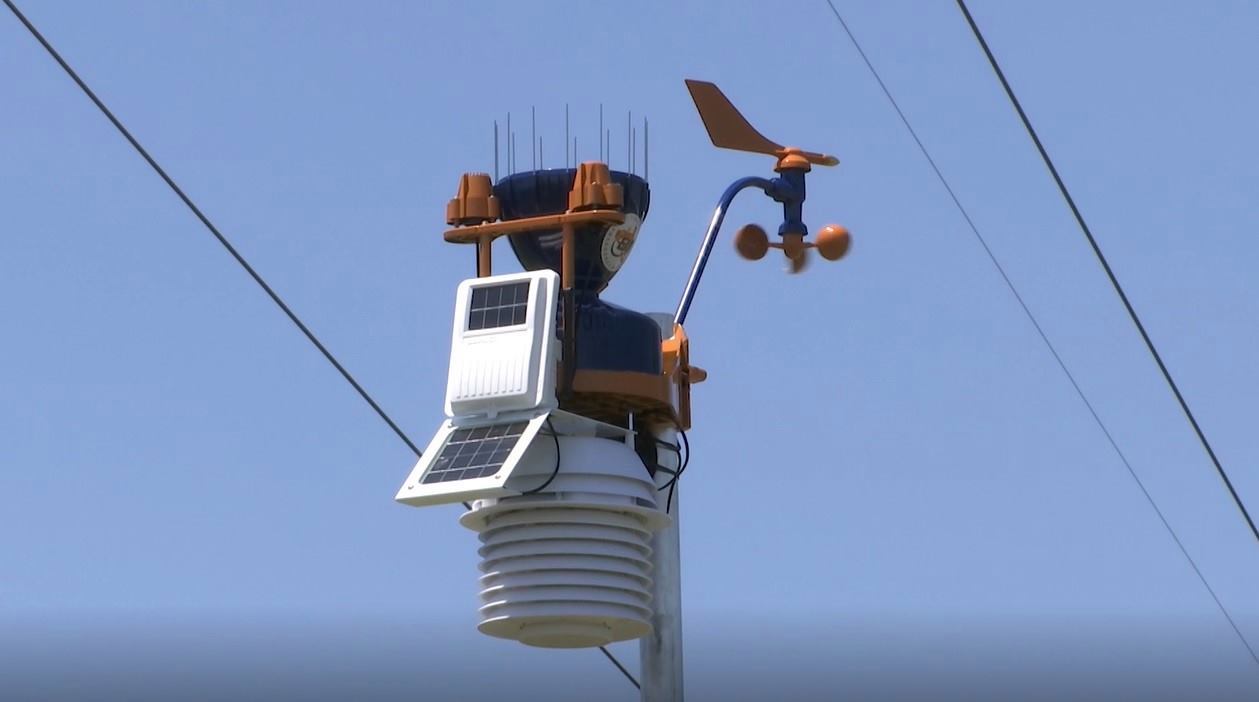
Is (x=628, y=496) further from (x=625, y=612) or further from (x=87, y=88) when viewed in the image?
(x=87, y=88)

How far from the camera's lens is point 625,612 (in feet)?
90.3

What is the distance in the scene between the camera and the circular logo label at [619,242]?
2839cm

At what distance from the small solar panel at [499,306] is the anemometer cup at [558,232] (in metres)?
0.47

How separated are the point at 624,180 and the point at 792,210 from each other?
2.31m

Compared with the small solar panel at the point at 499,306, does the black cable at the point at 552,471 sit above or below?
below

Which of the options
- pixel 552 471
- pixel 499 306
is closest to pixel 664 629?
pixel 552 471

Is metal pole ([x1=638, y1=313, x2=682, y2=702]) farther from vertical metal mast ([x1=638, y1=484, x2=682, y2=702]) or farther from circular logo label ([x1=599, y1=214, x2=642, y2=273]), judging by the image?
circular logo label ([x1=599, y1=214, x2=642, y2=273])

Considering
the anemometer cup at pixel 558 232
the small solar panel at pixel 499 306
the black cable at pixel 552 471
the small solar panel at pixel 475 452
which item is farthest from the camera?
the anemometer cup at pixel 558 232

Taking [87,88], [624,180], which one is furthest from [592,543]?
[87,88]

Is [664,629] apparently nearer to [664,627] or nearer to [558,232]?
[664,627]

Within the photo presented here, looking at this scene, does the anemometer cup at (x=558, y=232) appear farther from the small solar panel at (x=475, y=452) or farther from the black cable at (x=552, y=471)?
the small solar panel at (x=475, y=452)

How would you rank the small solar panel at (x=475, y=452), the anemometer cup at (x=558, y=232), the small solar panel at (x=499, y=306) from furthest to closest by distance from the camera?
the anemometer cup at (x=558, y=232) → the small solar panel at (x=499, y=306) → the small solar panel at (x=475, y=452)

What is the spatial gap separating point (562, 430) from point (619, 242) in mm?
1537

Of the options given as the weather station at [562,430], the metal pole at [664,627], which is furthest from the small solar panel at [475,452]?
the metal pole at [664,627]
